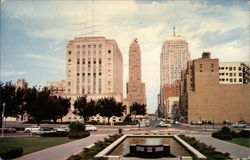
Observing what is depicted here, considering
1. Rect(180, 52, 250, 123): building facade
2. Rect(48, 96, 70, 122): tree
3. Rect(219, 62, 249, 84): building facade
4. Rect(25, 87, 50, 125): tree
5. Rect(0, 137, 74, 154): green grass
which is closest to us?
Rect(0, 137, 74, 154): green grass

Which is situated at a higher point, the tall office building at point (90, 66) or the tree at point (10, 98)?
the tall office building at point (90, 66)

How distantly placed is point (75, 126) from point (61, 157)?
22.6 metres

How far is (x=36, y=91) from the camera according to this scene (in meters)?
65.4

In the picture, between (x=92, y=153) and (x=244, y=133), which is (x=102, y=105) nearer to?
(x=244, y=133)

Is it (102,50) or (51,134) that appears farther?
(102,50)

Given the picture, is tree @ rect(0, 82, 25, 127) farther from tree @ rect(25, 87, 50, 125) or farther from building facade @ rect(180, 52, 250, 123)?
building facade @ rect(180, 52, 250, 123)

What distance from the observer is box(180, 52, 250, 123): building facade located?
4437 inches

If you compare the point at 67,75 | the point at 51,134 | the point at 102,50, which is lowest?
the point at 51,134

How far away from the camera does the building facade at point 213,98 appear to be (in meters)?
113

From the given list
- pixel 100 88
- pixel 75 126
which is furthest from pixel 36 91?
pixel 100 88

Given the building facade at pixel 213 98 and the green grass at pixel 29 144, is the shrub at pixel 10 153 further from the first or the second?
the building facade at pixel 213 98

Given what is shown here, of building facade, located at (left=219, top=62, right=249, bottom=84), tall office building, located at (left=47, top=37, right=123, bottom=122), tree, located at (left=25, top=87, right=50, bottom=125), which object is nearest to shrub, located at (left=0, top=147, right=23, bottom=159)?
tree, located at (left=25, top=87, right=50, bottom=125)

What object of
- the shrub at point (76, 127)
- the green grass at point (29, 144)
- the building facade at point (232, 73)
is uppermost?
the building facade at point (232, 73)

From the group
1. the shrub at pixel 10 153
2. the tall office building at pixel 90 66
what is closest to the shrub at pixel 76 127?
the shrub at pixel 10 153
